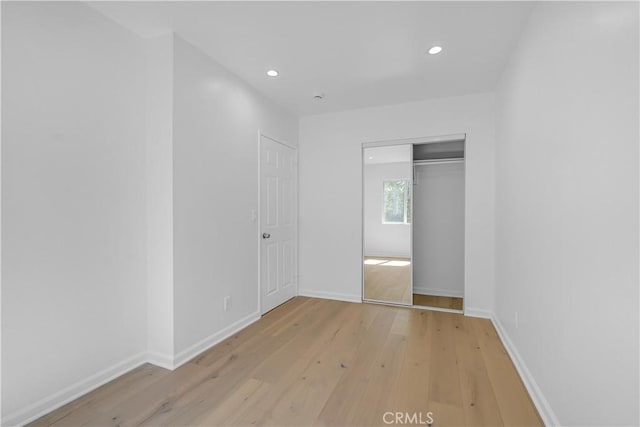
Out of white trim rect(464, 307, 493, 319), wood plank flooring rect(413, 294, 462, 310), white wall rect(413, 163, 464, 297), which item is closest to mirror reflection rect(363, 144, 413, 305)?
wood plank flooring rect(413, 294, 462, 310)

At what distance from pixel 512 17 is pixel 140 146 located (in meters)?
2.87

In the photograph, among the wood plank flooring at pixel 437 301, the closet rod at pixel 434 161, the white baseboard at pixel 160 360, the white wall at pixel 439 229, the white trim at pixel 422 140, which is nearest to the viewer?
the white baseboard at pixel 160 360

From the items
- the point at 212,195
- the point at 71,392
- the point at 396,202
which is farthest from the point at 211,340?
the point at 396,202

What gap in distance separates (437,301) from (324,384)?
7.81ft

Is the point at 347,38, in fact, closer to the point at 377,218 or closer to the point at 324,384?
the point at 377,218

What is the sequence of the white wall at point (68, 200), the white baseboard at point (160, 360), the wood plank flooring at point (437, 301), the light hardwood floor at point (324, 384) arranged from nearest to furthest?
the white wall at point (68, 200) < the light hardwood floor at point (324, 384) < the white baseboard at point (160, 360) < the wood plank flooring at point (437, 301)

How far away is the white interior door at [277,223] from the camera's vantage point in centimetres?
336

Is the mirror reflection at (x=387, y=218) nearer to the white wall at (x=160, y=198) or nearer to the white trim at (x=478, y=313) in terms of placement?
the white trim at (x=478, y=313)

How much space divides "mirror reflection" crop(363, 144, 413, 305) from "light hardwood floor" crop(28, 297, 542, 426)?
929 millimetres

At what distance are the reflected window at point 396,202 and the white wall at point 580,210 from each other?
1.61 metres

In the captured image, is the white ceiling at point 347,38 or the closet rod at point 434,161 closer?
the white ceiling at point 347,38

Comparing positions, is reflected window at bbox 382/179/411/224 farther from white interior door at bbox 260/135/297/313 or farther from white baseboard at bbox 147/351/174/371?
white baseboard at bbox 147/351/174/371

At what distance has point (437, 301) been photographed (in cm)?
386

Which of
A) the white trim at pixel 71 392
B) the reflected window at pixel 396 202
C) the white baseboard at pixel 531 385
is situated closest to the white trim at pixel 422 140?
the reflected window at pixel 396 202
